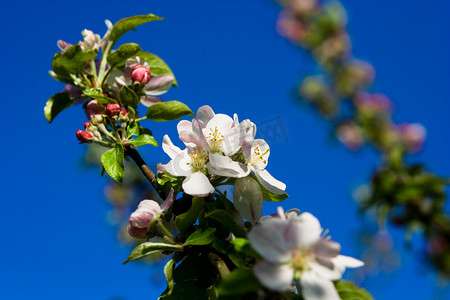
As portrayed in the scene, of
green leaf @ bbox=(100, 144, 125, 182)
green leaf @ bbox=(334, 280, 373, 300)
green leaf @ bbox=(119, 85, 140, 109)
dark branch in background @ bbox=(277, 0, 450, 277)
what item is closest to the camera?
green leaf @ bbox=(334, 280, 373, 300)

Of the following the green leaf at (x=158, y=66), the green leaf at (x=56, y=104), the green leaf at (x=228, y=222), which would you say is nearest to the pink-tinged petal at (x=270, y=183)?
the green leaf at (x=228, y=222)

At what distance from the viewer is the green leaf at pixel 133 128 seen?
1.11 metres

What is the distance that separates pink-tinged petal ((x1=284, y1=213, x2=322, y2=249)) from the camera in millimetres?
658

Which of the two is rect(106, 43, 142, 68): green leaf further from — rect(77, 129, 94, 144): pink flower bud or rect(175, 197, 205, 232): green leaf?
rect(175, 197, 205, 232): green leaf

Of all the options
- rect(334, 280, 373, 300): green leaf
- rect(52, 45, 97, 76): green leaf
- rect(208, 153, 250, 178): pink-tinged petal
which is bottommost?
rect(334, 280, 373, 300): green leaf

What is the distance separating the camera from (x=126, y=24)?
129cm

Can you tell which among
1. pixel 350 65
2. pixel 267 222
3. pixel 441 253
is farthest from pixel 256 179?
pixel 350 65

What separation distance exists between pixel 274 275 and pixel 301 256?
0.06 metres

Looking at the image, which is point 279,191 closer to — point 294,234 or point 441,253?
point 294,234

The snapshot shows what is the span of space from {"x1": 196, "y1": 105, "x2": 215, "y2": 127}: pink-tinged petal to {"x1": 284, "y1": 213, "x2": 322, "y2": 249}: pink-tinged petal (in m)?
0.39

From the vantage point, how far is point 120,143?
3.53 ft

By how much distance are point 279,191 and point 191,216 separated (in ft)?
0.65

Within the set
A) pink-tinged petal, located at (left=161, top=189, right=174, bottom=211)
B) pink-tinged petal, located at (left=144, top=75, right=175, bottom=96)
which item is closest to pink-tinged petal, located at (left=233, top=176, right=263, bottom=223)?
pink-tinged petal, located at (left=161, top=189, right=174, bottom=211)

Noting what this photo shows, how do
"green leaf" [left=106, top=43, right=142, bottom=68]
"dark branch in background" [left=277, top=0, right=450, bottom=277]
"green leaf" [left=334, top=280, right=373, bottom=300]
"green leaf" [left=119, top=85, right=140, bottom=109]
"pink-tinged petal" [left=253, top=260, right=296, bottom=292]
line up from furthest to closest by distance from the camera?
"dark branch in background" [left=277, top=0, right=450, bottom=277], "green leaf" [left=106, top=43, right=142, bottom=68], "green leaf" [left=119, top=85, right=140, bottom=109], "green leaf" [left=334, top=280, right=373, bottom=300], "pink-tinged petal" [left=253, top=260, right=296, bottom=292]
